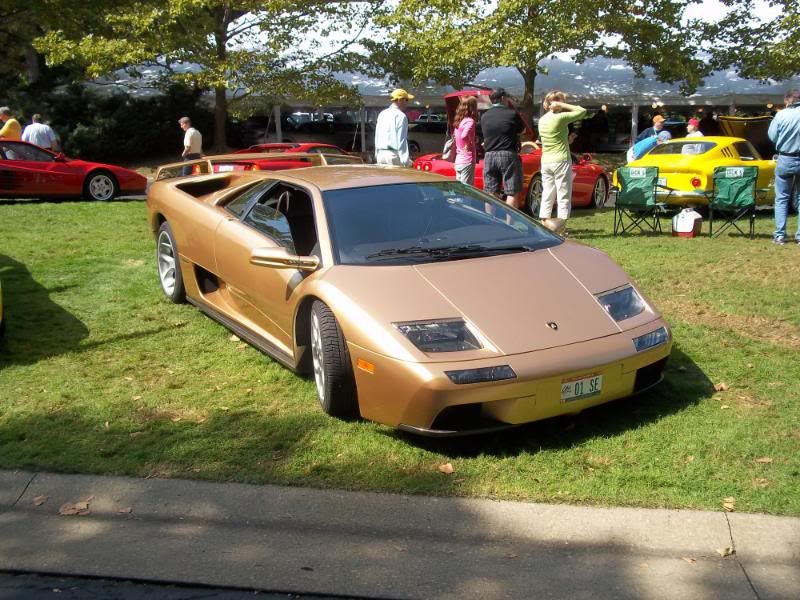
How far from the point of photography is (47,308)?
289 inches

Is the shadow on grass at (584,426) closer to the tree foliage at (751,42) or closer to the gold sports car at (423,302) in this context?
the gold sports car at (423,302)

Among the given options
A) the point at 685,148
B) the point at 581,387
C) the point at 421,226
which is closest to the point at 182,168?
the point at 421,226

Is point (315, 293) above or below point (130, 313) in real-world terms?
above

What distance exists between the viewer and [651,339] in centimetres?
473

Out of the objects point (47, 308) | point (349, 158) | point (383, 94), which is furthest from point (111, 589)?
point (383, 94)

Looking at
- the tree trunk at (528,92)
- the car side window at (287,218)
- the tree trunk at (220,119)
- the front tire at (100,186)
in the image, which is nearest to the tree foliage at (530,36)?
the tree trunk at (528,92)

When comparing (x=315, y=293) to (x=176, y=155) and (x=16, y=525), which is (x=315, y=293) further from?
(x=176, y=155)

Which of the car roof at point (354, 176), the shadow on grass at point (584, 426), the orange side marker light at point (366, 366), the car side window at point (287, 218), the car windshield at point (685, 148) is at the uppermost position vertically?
the car roof at point (354, 176)

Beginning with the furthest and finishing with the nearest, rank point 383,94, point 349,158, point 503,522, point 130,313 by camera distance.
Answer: point 383,94 → point 349,158 → point 130,313 → point 503,522

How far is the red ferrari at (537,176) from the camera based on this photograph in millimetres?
13188

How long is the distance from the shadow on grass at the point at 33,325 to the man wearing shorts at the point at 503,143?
16.3 ft

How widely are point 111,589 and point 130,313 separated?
13.5 ft

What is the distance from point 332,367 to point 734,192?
7381mm

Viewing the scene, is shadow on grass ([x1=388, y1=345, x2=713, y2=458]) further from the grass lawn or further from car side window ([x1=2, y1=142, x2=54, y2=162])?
car side window ([x1=2, y1=142, x2=54, y2=162])
